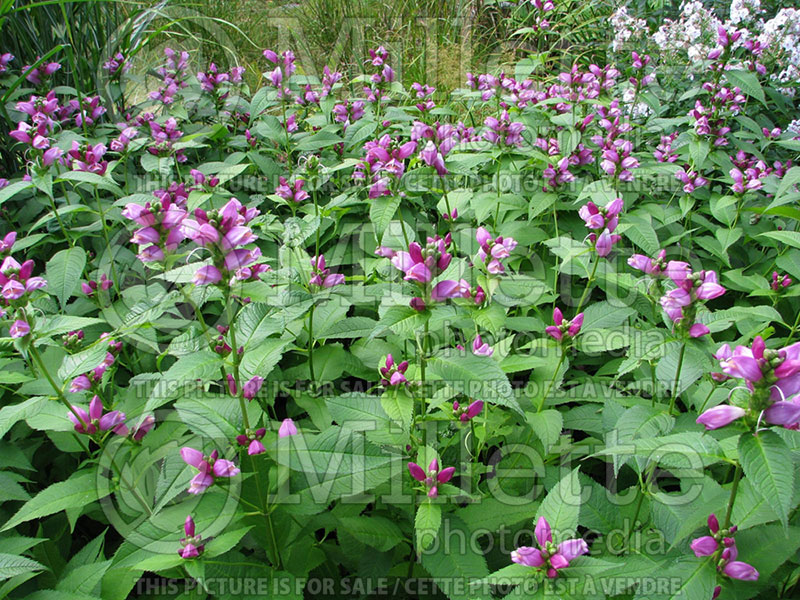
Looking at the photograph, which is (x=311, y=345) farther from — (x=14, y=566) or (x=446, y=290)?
(x=14, y=566)

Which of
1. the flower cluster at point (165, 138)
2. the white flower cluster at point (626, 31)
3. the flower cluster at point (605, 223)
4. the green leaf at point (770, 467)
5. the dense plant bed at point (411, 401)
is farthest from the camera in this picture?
the white flower cluster at point (626, 31)

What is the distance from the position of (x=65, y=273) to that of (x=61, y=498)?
3.62ft

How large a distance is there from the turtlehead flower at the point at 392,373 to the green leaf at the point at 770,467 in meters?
0.79

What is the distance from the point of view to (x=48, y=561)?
1.76 m

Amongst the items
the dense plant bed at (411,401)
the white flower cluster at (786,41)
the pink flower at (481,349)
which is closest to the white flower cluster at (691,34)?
the white flower cluster at (786,41)

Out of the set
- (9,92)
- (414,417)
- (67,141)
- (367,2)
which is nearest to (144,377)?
(414,417)

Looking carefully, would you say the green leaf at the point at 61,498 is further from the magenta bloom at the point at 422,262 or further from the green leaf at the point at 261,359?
the magenta bloom at the point at 422,262

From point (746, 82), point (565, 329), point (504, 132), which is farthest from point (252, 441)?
point (746, 82)

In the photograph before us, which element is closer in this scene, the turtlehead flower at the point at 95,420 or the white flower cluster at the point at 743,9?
the turtlehead flower at the point at 95,420

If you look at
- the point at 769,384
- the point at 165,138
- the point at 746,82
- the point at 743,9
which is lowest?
the point at 769,384

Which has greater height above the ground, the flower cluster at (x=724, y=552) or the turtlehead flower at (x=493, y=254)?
the turtlehead flower at (x=493, y=254)

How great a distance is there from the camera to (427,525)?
1305 millimetres

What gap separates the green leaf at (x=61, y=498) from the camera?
4.99 feet

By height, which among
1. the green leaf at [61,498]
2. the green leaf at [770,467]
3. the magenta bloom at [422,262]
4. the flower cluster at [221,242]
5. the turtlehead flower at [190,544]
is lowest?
the green leaf at [61,498]
